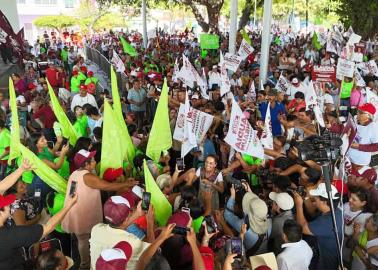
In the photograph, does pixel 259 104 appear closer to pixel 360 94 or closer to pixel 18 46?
pixel 360 94

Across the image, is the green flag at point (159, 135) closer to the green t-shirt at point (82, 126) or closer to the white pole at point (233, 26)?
the green t-shirt at point (82, 126)

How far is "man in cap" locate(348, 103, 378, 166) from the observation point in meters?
6.30

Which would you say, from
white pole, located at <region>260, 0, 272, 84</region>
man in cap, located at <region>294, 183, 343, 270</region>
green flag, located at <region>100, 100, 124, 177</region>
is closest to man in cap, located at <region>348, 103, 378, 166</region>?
man in cap, located at <region>294, 183, 343, 270</region>

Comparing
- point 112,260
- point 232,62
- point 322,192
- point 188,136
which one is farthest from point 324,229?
point 232,62

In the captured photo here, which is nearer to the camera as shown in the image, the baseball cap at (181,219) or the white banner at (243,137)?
the baseball cap at (181,219)

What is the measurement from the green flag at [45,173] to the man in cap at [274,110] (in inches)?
160

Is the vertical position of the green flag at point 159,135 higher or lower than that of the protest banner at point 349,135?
lower

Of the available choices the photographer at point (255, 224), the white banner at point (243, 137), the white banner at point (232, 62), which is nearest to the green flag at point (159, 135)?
the white banner at point (243, 137)

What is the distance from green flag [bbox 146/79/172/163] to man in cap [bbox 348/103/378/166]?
2731 mm

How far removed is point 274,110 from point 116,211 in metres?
5.05

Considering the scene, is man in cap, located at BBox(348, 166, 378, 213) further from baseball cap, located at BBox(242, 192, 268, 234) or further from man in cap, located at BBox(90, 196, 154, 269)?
man in cap, located at BBox(90, 196, 154, 269)

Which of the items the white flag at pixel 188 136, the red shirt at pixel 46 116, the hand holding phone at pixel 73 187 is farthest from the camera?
the red shirt at pixel 46 116

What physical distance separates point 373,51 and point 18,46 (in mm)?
14185

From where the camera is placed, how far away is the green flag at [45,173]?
4.53 meters
